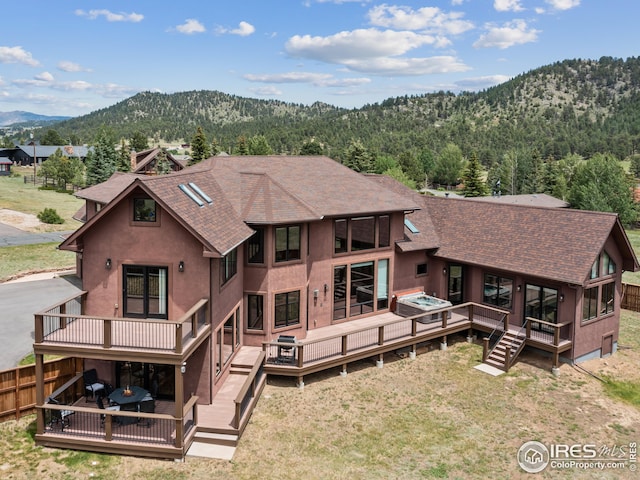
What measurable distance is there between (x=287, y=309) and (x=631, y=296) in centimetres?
2191

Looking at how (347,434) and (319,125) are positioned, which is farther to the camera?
(319,125)

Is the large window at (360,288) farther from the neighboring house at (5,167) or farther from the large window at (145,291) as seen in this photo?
the neighboring house at (5,167)

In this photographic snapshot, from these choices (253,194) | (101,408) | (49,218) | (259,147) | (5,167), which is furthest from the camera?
(259,147)

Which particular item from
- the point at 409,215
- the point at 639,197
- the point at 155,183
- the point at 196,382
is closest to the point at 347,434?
the point at 196,382

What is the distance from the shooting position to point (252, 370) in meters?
16.4

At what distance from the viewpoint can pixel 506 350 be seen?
65.8ft

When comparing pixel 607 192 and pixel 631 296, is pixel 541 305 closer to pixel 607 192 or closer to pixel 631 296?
pixel 631 296

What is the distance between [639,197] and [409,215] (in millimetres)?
63491

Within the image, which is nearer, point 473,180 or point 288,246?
point 288,246

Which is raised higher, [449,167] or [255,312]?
[449,167]

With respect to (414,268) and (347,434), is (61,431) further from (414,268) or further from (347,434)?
(414,268)

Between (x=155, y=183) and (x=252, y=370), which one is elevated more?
(x=155, y=183)

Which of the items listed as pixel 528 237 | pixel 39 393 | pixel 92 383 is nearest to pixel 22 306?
pixel 92 383

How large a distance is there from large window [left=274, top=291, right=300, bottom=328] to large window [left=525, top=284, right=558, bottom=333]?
33.5ft
